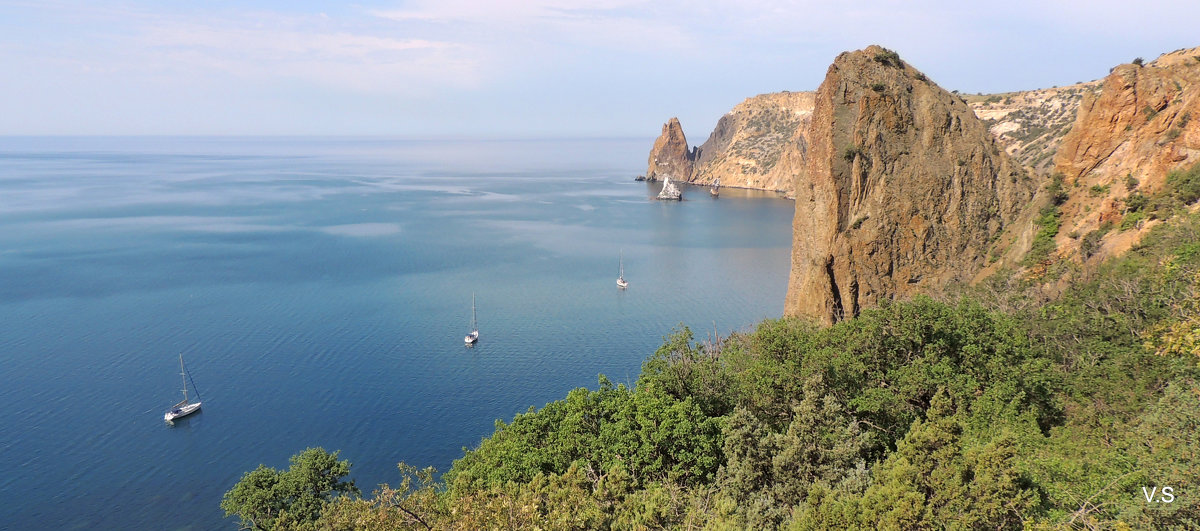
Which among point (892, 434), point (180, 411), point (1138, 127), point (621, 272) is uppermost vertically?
point (1138, 127)

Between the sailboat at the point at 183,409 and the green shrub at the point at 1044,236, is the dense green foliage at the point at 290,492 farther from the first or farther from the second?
the green shrub at the point at 1044,236

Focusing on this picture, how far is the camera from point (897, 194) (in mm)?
47281

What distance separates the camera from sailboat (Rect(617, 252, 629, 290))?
8381cm

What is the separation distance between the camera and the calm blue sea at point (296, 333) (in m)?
42.9

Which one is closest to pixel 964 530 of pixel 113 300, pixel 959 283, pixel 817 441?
pixel 817 441

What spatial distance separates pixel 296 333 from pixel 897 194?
52.2m

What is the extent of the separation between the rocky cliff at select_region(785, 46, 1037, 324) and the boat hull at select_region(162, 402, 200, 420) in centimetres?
4279

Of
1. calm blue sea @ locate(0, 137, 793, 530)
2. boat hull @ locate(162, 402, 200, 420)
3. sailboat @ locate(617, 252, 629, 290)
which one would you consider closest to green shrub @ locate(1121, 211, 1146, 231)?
calm blue sea @ locate(0, 137, 793, 530)

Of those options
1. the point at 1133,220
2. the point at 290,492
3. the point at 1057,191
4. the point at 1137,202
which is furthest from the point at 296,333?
the point at 1137,202

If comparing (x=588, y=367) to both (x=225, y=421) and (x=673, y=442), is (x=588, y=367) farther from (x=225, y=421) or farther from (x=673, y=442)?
(x=673, y=442)

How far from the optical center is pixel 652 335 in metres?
65.4

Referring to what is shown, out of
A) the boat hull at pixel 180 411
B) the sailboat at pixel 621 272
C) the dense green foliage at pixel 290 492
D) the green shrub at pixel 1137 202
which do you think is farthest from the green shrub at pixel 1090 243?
the boat hull at pixel 180 411

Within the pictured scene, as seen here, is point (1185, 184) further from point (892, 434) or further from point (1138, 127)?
point (892, 434)

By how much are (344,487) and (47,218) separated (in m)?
136
